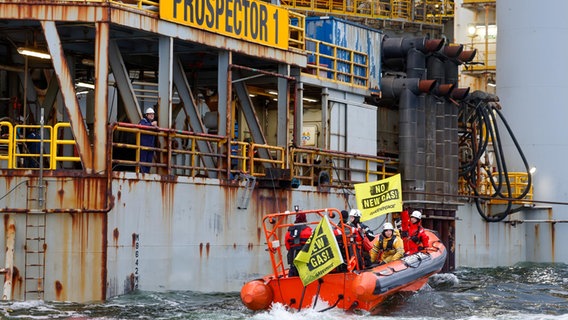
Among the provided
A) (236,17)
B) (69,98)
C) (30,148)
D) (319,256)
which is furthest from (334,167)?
(319,256)

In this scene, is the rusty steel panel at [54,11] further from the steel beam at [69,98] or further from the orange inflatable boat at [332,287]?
the orange inflatable boat at [332,287]

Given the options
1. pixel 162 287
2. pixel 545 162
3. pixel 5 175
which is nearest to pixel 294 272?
pixel 162 287

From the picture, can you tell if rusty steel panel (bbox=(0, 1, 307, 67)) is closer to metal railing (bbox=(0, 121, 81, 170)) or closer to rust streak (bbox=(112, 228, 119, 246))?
metal railing (bbox=(0, 121, 81, 170))

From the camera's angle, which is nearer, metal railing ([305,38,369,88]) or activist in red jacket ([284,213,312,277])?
activist in red jacket ([284,213,312,277])

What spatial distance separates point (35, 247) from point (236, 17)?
8327mm

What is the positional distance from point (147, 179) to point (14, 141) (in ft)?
9.59

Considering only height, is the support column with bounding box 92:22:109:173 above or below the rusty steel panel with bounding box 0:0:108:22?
below

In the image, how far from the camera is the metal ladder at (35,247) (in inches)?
970

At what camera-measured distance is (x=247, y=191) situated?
29.4m

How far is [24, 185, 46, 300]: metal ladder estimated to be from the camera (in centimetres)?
2464

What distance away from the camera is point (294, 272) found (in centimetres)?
2456

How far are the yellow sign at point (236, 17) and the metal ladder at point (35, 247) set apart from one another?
537 cm

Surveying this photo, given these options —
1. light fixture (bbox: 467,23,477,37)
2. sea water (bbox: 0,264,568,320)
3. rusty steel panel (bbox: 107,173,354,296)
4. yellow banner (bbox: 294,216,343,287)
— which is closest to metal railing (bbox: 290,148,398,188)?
rusty steel panel (bbox: 107,173,354,296)

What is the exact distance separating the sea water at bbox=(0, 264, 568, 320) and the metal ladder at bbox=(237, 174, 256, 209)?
2.28 m
